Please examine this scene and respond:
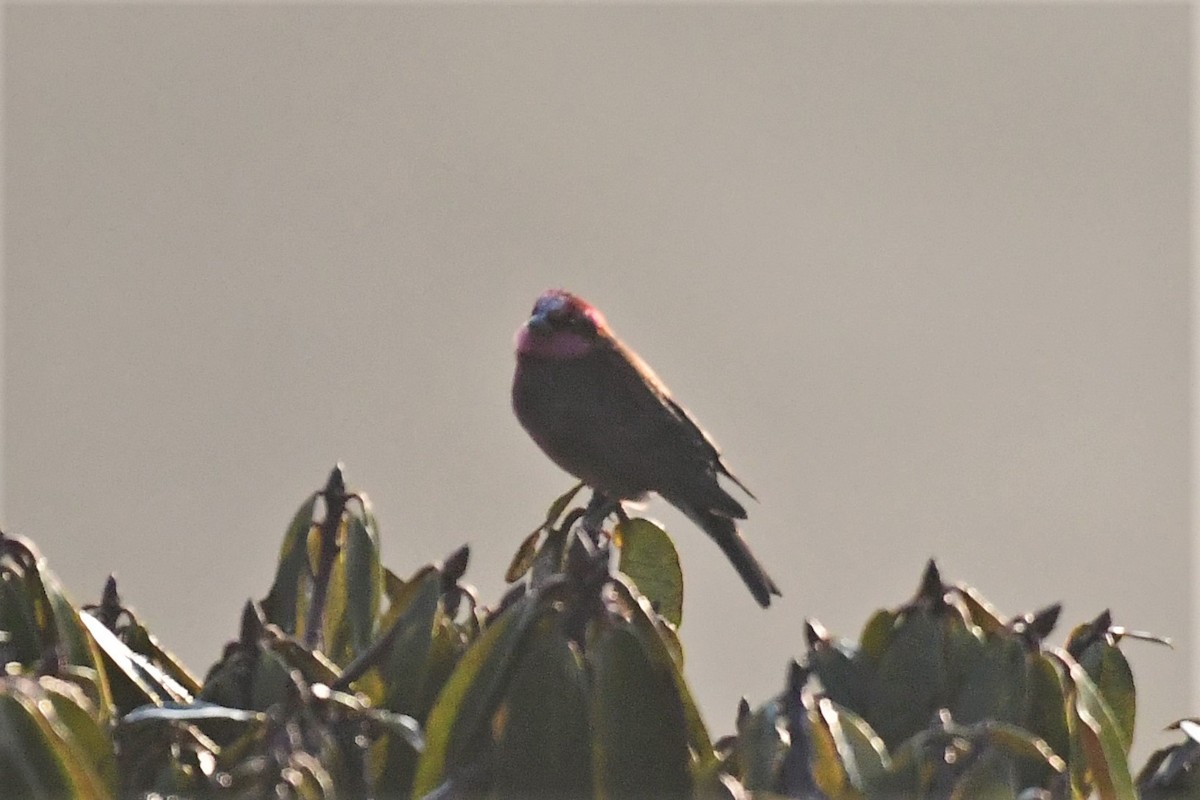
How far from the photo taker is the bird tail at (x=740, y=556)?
5094 millimetres

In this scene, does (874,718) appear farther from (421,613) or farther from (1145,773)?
(421,613)

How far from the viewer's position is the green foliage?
7.47 feet

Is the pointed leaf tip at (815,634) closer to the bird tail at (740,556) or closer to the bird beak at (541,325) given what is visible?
the bird tail at (740,556)

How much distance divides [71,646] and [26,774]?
75 centimetres

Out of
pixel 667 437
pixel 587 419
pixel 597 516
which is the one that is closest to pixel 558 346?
pixel 587 419

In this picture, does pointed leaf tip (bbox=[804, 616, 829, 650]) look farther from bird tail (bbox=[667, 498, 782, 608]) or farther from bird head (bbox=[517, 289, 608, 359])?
bird head (bbox=[517, 289, 608, 359])

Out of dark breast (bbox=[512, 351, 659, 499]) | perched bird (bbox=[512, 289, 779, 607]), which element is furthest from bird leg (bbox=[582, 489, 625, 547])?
dark breast (bbox=[512, 351, 659, 499])

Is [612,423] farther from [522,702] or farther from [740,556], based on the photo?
[522,702]

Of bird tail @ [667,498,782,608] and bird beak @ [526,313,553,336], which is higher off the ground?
bird beak @ [526,313,553,336]

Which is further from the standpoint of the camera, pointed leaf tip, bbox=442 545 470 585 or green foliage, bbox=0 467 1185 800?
pointed leaf tip, bbox=442 545 470 585

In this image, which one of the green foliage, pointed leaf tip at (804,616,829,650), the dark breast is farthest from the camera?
the dark breast

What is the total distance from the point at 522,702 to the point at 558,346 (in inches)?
141

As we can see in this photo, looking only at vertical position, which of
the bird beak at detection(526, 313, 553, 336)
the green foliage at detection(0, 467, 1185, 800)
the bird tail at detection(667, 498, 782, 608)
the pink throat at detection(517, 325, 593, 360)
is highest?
the bird beak at detection(526, 313, 553, 336)

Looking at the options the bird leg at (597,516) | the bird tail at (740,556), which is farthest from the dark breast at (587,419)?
the bird leg at (597,516)
